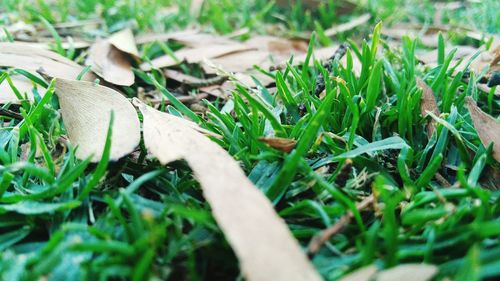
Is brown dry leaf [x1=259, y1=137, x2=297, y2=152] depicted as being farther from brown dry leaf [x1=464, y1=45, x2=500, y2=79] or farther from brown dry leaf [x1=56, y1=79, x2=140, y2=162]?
brown dry leaf [x1=464, y1=45, x2=500, y2=79]

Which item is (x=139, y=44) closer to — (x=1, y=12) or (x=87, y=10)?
(x=87, y=10)

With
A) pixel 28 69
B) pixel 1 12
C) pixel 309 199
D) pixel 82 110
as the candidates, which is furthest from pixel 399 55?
pixel 1 12

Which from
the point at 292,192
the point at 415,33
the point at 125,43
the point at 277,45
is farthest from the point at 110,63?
the point at 415,33

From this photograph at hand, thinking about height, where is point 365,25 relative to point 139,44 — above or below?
above

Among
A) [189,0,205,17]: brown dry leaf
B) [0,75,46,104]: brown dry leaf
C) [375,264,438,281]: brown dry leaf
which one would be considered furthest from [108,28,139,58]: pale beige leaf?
[375,264,438,281]: brown dry leaf

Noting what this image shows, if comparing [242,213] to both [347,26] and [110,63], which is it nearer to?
[110,63]
